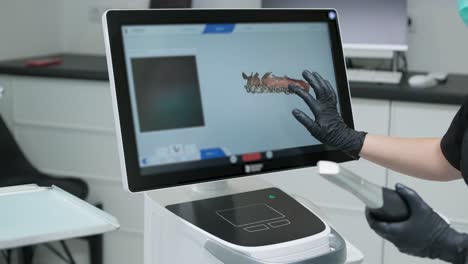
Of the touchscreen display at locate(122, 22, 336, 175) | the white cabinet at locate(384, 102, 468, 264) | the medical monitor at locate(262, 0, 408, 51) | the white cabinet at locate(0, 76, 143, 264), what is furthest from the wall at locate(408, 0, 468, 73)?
the touchscreen display at locate(122, 22, 336, 175)

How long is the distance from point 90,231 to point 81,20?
248 cm

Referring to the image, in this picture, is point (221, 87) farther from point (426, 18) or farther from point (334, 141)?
point (426, 18)

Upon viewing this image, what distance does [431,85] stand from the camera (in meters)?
2.49

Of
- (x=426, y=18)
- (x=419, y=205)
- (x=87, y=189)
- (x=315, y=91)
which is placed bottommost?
(x=87, y=189)

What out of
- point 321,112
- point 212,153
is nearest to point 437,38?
point 321,112

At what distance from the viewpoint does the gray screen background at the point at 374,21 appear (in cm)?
269

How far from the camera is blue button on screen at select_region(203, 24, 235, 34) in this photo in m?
1.18

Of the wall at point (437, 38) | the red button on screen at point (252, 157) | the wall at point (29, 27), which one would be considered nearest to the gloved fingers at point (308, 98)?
the red button on screen at point (252, 157)

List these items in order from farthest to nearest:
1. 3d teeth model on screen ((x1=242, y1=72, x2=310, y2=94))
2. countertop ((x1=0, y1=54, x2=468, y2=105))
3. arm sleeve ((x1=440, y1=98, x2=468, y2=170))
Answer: countertop ((x1=0, y1=54, x2=468, y2=105)) < arm sleeve ((x1=440, y1=98, x2=468, y2=170)) < 3d teeth model on screen ((x1=242, y1=72, x2=310, y2=94))

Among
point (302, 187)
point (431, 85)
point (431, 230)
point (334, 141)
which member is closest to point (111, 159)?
point (302, 187)

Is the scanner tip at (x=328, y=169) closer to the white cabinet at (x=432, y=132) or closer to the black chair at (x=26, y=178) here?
the white cabinet at (x=432, y=132)

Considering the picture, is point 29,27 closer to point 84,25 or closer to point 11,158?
point 84,25

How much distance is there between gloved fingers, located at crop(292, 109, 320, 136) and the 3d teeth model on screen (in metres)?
0.05

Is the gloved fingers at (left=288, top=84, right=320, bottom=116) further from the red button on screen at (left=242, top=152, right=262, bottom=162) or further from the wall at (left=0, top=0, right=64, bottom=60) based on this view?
the wall at (left=0, top=0, right=64, bottom=60)
